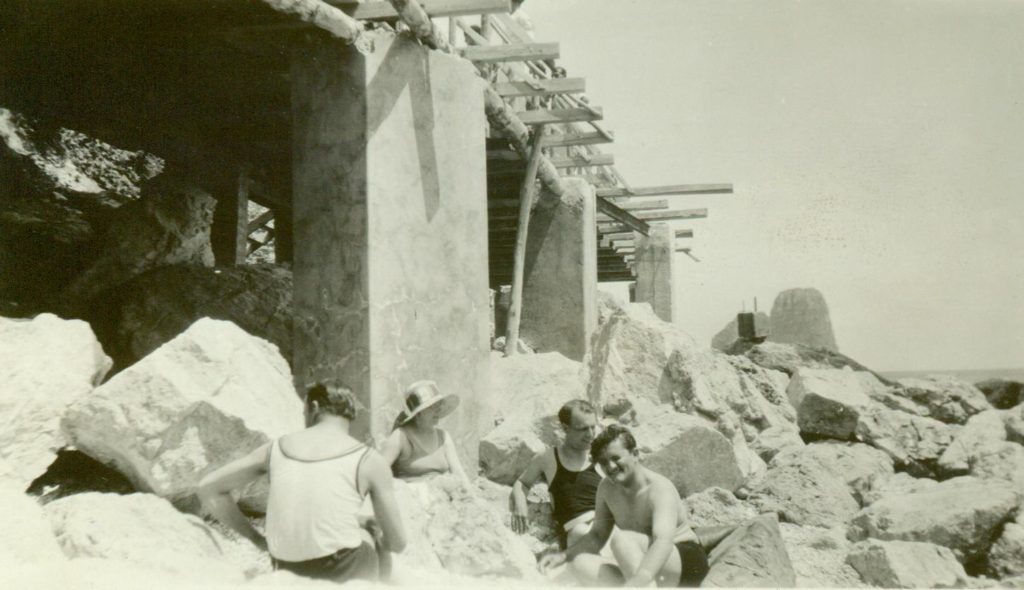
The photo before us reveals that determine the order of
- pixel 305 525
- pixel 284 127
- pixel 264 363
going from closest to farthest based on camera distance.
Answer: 1. pixel 305 525
2. pixel 264 363
3. pixel 284 127

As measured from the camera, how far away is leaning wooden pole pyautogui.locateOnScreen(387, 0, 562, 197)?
5.95m

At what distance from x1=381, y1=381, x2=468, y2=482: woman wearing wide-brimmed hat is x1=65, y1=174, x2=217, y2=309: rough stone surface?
10.7ft

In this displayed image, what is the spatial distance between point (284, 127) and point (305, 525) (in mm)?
5648

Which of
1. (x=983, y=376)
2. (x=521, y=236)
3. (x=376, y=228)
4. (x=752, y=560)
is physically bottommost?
(x=983, y=376)

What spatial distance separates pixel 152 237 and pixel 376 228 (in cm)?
278

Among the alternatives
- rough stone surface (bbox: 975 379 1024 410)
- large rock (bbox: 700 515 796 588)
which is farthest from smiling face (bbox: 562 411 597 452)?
rough stone surface (bbox: 975 379 1024 410)

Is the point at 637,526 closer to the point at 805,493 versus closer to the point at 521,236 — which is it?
the point at 805,493

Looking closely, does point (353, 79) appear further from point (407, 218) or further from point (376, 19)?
point (407, 218)

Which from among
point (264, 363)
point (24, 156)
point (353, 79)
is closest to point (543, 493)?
point (264, 363)

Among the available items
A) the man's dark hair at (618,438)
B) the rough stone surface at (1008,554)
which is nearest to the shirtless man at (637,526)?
the man's dark hair at (618,438)

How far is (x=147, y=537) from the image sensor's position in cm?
415

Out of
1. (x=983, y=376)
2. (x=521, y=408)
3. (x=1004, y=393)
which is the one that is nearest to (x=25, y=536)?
(x=521, y=408)

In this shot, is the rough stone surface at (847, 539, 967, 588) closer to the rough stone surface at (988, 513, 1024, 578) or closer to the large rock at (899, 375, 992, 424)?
the rough stone surface at (988, 513, 1024, 578)

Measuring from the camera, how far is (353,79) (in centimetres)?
600
